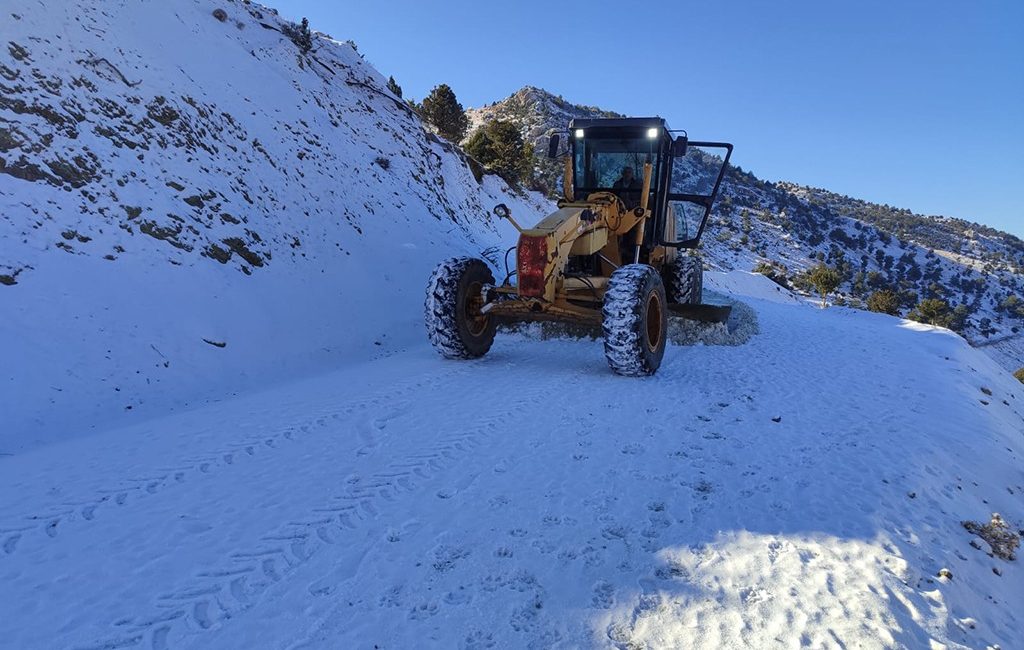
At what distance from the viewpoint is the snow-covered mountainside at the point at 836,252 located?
229 feet

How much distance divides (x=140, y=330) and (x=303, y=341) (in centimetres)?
223

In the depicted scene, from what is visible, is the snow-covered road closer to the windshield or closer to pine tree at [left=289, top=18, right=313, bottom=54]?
the windshield

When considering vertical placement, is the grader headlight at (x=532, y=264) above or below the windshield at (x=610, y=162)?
below

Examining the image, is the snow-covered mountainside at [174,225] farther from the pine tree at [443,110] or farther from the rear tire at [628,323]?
the pine tree at [443,110]

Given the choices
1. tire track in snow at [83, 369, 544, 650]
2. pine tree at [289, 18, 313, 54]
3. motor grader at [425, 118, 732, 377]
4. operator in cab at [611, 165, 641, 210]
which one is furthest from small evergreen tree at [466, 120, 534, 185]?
tire track in snow at [83, 369, 544, 650]

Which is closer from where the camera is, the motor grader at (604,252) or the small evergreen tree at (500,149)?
the motor grader at (604,252)

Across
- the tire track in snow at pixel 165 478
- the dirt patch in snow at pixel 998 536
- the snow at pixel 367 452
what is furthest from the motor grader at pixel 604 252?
the dirt patch in snow at pixel 998 536

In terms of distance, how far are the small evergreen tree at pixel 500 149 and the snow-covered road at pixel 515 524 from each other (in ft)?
87.1

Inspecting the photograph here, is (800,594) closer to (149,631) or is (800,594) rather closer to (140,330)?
(149,631)

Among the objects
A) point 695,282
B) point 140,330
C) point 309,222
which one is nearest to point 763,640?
point 140,330

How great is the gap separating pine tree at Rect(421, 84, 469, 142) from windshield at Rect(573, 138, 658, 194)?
2453cm

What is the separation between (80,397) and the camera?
5793 mm

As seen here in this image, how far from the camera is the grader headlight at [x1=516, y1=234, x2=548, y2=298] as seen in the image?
23.9 feet

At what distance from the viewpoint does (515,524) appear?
144 inches
